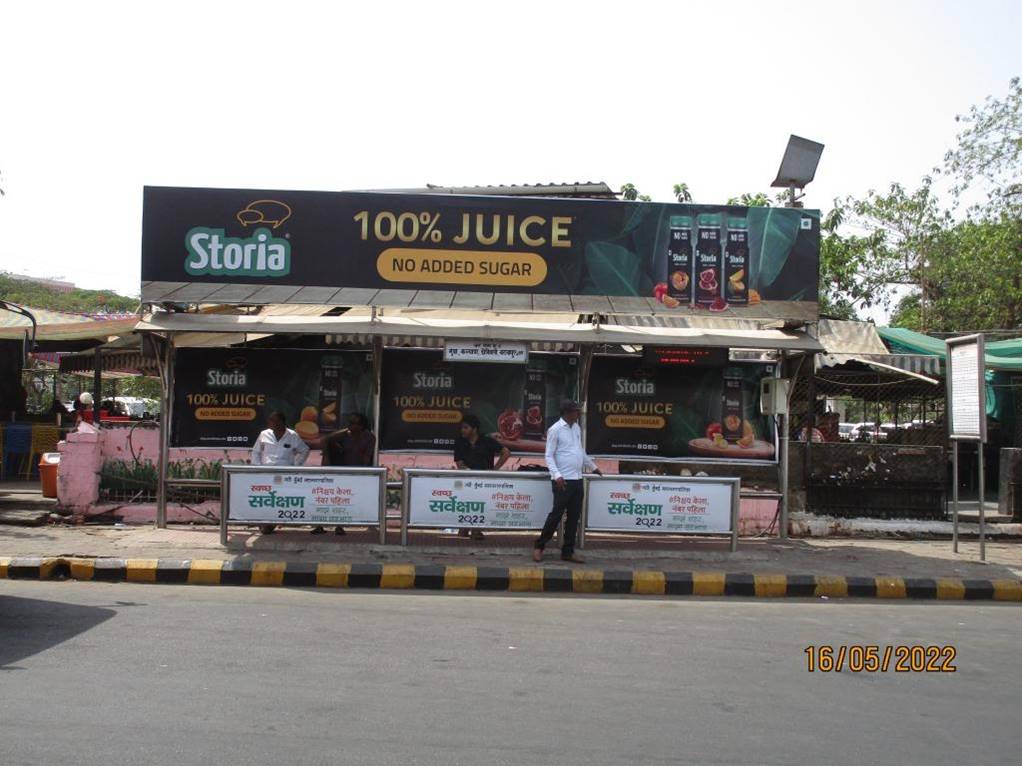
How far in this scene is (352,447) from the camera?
466 inches

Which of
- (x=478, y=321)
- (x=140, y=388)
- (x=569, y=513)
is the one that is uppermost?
(x=140, y=388)

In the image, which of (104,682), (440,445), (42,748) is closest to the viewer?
(42,748)

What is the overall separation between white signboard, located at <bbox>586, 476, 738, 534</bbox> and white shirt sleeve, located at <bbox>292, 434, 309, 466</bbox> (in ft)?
11.4

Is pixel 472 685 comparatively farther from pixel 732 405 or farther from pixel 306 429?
pixel 732 405

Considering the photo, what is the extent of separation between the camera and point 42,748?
16.0 feet

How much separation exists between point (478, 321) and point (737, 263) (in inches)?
127

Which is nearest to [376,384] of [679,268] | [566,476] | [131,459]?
[566,476]

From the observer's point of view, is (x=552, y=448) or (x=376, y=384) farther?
(x=376, y=384)

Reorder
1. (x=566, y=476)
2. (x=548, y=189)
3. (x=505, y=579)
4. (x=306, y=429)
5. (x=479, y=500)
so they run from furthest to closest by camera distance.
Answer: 1. (x=548, y=189)
2. (x=306, y=429)
3. (x=479, y=500)
4. (x=566, y=476)
5. (x=505, y=579)

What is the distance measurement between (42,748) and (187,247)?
7776mm

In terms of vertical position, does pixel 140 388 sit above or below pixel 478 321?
above

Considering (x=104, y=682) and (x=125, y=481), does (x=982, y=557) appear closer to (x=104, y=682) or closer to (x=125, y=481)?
(x=104, y=682)

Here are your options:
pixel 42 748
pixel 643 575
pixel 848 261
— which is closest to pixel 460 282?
pixel 643 575
